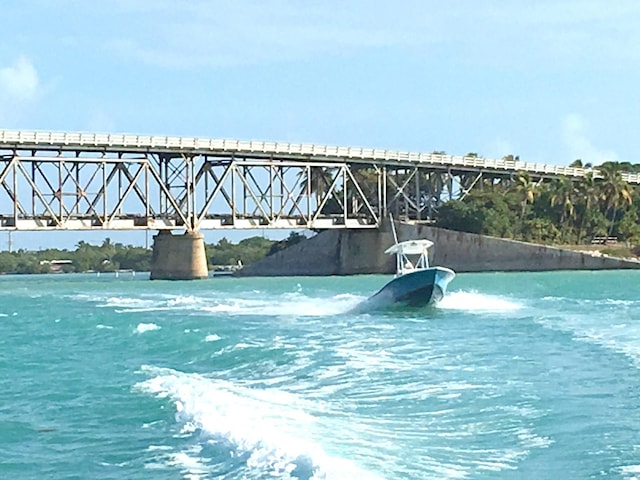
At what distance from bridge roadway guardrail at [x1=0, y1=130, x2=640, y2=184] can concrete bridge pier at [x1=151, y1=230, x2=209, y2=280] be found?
7.71 metres

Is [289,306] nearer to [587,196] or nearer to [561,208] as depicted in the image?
[561,208]

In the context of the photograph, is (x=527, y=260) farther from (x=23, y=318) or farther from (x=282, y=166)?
(x=23, y=318)

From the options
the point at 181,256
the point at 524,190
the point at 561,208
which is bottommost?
the point at 181,256

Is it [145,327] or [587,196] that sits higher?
[587,196]

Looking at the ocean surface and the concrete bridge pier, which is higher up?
the concrete bridge pier

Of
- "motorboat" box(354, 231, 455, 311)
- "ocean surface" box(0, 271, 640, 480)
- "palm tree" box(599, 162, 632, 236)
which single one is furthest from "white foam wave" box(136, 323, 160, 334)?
"palm tree" box(599, 162, 632, 236)

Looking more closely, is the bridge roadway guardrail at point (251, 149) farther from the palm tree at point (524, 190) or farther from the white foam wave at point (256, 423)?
the white foam wave at point (256, 423)

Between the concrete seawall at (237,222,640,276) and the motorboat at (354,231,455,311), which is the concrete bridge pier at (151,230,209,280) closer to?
the concrete seawall at (237,222,640,276)

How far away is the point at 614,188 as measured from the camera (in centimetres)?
13075

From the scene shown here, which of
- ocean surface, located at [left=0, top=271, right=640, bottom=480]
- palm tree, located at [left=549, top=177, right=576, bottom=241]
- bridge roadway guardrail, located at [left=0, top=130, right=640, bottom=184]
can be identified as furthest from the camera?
palm tree, located at [left=549, top=177, right=576, bottom=241]

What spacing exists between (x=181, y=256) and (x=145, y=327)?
66.6 m

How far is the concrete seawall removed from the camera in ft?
368

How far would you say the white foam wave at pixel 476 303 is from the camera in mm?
49375

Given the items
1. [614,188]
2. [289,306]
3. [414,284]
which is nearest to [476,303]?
[414,284]
